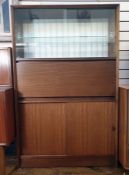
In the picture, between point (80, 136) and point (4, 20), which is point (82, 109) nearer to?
point (80, 136)

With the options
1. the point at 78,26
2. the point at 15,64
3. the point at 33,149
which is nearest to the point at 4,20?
the point at 15,64

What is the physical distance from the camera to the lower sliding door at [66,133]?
7.59 ft

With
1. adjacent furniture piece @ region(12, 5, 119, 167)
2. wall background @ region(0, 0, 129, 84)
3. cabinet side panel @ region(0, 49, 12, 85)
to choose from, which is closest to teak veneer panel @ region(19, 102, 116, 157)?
adjacent furniture piece @ region(12, 5, 119, 167)

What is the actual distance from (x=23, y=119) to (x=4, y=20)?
4.00 feet

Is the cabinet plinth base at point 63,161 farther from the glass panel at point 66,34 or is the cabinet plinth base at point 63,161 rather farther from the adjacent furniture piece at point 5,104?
the glass panel at point 66,34

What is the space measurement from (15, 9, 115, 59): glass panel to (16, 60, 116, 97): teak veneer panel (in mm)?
157

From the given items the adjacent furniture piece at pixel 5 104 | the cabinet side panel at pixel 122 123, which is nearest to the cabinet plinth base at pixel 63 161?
the cabinet side panel at pixel 122 123

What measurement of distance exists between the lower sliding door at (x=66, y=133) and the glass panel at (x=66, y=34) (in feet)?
1.86

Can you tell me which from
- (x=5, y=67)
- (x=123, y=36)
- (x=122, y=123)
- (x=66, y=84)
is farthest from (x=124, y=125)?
(x=5, y=67)

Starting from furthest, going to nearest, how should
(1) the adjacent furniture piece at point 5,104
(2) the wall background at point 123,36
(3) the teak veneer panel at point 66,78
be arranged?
1. (2) the wall background at point 123,36
2. (3) the teak veneer panel at point 66,78
3. (1) the adjacent furniture piece at point 5,104

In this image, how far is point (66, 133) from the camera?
91.9 inches

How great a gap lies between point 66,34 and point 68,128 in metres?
1.04

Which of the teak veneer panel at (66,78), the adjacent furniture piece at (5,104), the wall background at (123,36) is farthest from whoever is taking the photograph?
the wall background at (123,36)

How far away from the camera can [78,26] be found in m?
2.39
